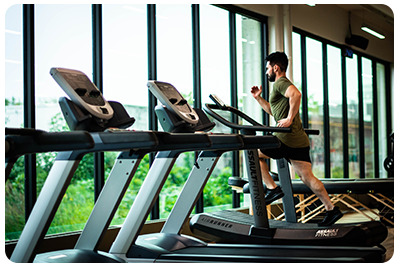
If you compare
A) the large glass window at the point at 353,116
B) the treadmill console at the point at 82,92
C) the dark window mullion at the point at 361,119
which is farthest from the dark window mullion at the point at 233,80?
the dark window mullion at the point at 361,119

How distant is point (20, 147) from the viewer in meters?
1.60

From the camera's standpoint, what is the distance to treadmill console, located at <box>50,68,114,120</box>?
7.45 feet

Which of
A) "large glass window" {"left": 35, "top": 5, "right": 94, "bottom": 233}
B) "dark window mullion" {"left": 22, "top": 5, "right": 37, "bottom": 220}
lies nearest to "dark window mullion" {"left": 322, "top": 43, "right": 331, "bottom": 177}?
"large glass window" {"left": 35, "top": 5, "right": 94, "bottom": 233}

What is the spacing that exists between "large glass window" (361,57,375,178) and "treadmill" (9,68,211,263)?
672 centimetres

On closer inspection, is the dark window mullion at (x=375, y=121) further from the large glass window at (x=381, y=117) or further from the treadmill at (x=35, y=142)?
the treadmill at (x=35, y=142)

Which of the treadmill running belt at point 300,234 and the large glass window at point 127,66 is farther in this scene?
the large glass window at point 127,66

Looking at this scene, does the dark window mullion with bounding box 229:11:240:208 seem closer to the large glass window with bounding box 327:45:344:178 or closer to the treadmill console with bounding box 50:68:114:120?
the large glass window with bounding box 327:45:344:178

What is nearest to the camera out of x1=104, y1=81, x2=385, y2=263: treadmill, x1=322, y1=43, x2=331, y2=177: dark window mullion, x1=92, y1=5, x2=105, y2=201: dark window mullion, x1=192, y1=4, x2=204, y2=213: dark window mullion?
x1=104, y1=81, x2=385, y2=263: treadmill

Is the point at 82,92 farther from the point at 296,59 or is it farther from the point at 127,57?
the point at 296,59

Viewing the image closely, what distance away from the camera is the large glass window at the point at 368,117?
8258 millimetres

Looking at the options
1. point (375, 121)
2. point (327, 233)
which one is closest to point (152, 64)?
point (327, 233)

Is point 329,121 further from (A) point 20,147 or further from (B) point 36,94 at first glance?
(A) point 20,147

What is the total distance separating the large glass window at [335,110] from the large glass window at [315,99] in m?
0.29

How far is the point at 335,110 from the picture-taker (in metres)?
7.31
